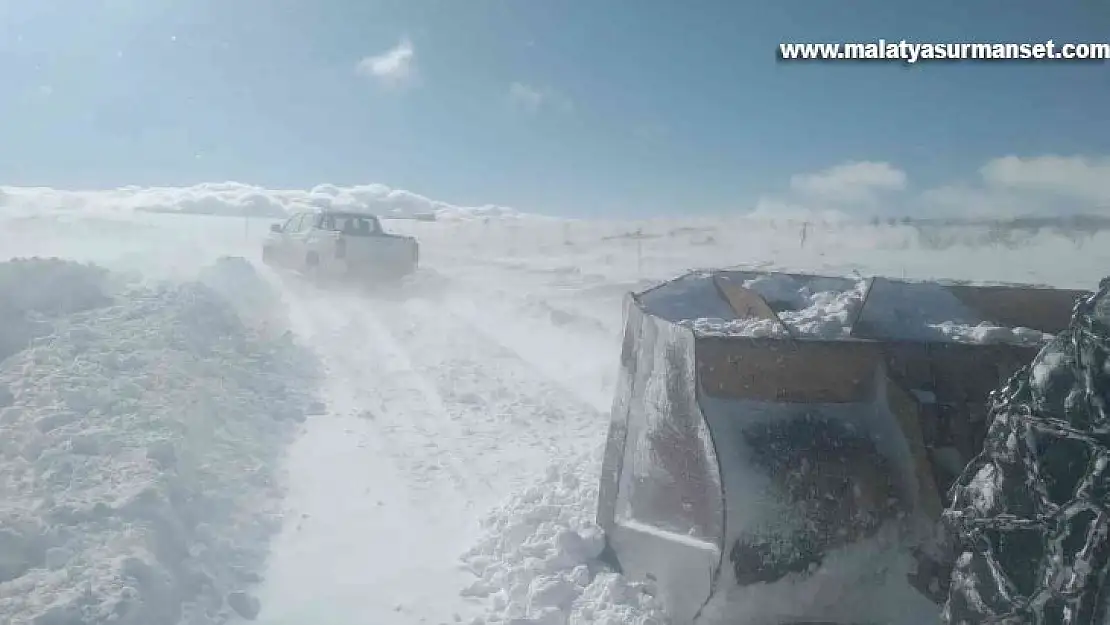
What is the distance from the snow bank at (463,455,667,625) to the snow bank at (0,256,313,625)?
1.23 meters

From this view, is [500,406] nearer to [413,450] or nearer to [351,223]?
[413,450]

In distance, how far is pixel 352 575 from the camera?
158 inches

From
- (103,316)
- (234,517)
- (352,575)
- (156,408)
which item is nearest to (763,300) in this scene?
(352,575)

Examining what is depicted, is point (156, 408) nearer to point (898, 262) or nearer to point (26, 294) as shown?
point (26, 294)

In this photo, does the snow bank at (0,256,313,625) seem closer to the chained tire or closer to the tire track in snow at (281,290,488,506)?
the tire track in snow at (281,290,488,506)

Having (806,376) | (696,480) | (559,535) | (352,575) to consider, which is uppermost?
(806,376)

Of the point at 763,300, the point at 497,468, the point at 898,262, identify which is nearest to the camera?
the point at 763,300

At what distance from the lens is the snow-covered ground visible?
3.66 metres

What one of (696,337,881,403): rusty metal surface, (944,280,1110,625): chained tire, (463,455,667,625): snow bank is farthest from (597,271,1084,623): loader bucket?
(944,280,1110,625): chained tire

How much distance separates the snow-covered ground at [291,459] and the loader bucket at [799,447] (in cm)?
43

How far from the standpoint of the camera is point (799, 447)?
2979mm

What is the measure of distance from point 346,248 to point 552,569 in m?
11.8

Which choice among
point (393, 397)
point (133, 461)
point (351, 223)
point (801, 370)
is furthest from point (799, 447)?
point (351, 223)

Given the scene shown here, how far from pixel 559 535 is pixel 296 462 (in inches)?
100
